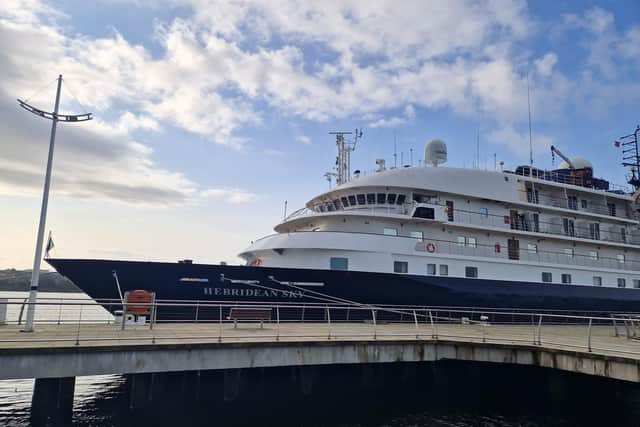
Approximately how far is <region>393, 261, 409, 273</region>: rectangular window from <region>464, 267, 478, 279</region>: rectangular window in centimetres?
368

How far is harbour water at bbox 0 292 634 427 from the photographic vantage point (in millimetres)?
13148

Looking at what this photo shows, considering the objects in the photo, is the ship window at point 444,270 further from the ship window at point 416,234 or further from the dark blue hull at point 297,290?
the ship window at point 416,234

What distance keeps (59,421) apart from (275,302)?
8.66m

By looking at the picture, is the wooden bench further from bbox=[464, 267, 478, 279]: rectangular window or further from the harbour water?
bbox=[464, 267, 478, 279]: rectangular window

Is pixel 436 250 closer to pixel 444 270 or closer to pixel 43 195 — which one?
pixel 444 270

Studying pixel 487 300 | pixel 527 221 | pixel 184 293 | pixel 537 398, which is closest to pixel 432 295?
pixel 487 300

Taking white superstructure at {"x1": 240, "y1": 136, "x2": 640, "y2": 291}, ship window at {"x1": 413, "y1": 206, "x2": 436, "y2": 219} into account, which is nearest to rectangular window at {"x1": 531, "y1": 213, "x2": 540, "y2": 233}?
white superstructure at {"x1": 240, "y1": 136, "x2": 640, "y2": 291}

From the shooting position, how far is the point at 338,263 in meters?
20.5

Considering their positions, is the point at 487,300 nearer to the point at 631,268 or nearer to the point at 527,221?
the point at 527,221

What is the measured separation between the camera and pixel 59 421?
1234 cm

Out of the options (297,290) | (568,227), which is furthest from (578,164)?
(297,290)

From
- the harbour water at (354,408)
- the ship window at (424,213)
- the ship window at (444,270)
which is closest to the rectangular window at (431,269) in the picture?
the ship window at (444,270)

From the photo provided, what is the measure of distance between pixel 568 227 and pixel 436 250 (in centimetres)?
1083

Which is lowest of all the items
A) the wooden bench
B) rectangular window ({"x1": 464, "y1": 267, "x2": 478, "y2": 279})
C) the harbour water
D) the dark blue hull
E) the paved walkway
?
the harbour water
